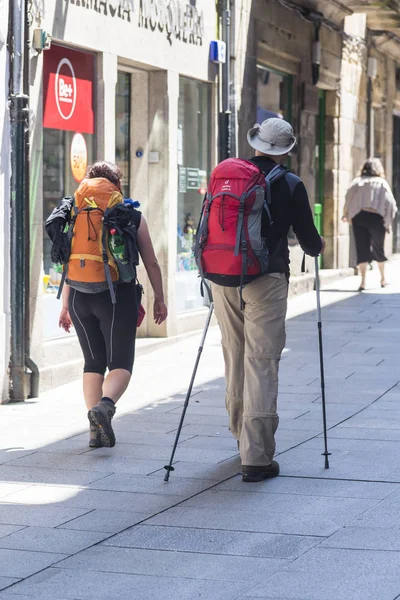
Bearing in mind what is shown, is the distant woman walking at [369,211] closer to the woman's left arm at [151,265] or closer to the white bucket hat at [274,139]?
the woman's left arm at [151,265]

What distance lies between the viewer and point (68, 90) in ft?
36.0

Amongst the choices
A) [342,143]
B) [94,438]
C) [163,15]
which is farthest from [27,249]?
[342,143]

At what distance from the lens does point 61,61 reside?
10836 mm

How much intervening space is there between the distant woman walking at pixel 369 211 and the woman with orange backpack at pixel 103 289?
10462mm

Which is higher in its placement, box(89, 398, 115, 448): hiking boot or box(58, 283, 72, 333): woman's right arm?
box(58, 283, 72, 333): woman's right arm

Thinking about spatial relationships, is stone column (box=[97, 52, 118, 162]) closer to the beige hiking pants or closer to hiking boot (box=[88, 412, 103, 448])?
hiking boot (box=[88, 412, 103, 448])

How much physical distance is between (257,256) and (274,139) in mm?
714

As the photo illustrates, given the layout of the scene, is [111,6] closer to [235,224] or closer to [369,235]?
[235,224]

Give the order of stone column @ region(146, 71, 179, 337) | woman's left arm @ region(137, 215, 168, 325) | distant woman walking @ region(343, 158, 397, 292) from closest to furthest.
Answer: woman's left arm @ region(137, 215, 168, 325), stone column @ region(146, 71, 179, 337), distant woman walking @ region(343, 158, 397, 292)

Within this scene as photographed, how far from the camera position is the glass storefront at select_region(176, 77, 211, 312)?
13836mm

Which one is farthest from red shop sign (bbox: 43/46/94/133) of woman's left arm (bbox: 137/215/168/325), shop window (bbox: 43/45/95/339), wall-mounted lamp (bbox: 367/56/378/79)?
wall-mounted lamp (bbox: 367/56/378/79)

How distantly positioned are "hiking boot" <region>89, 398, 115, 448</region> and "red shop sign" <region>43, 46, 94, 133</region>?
3620 millimetres

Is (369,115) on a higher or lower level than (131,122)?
higher

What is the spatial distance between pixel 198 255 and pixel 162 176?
631 cm
